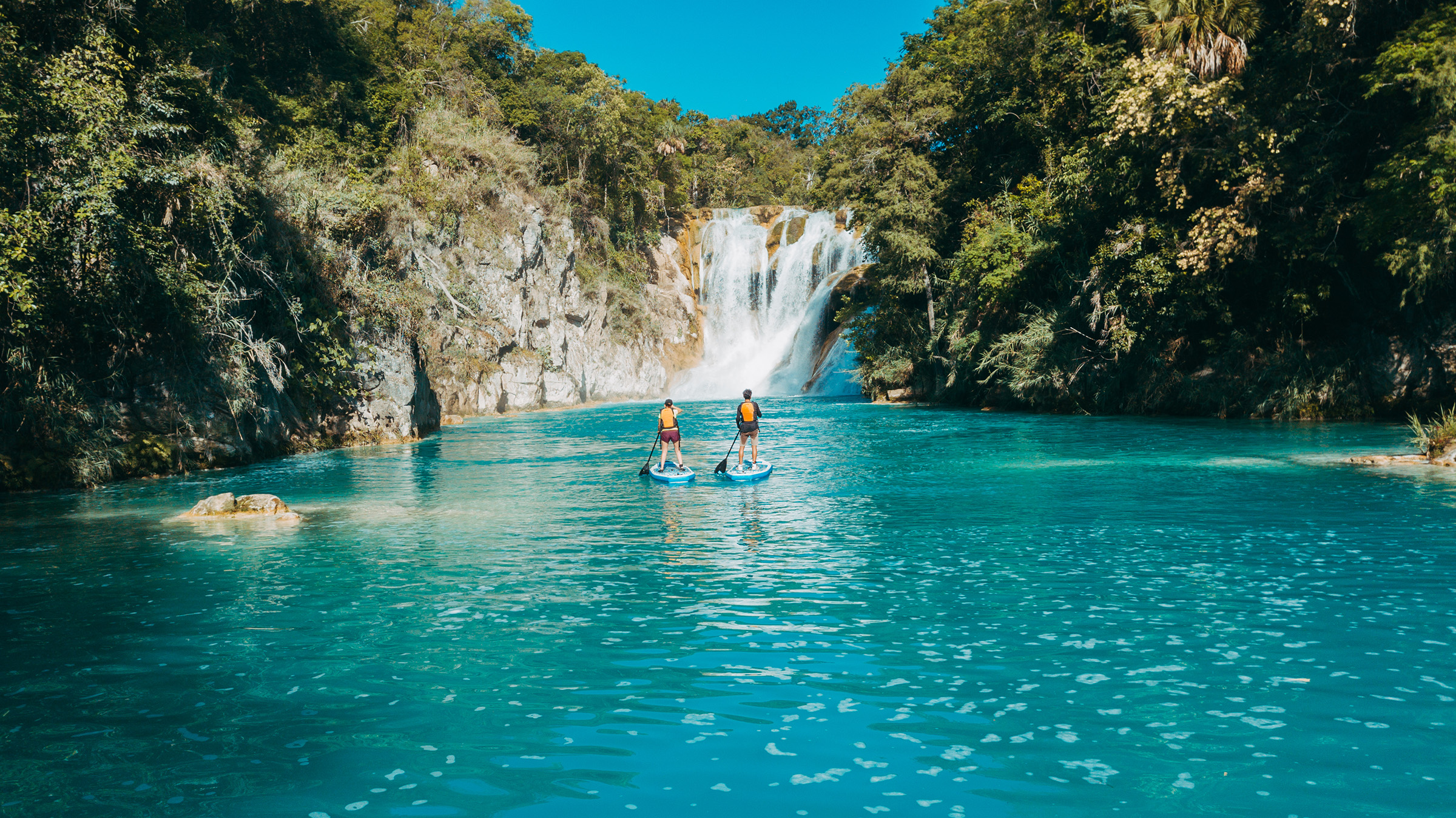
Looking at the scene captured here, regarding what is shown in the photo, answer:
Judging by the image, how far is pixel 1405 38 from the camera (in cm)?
2173

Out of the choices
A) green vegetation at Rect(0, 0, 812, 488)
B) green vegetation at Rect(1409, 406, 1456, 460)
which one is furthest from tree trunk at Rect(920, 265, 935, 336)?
green vegetation at Rect(1409, 406, 1456, 460)

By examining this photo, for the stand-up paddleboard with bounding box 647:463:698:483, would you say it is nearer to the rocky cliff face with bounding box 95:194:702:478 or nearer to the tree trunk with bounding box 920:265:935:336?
the rocky cliff face with bounding box 95:194:702:478

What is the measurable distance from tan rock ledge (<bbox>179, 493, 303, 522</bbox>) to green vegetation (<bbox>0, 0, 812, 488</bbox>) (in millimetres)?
4105

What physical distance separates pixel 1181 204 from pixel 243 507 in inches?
1066

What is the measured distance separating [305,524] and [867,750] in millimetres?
11712

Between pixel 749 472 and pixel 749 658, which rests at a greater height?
pixel 749 472

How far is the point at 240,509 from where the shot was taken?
15406 mm

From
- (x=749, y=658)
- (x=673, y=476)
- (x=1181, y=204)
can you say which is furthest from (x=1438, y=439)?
(x=749, y=658)

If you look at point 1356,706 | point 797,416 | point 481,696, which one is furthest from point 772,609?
point 797,416

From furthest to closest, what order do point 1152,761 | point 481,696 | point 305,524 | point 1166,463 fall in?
point 1166,463, point 305,524, point 481,696, point 1152,761

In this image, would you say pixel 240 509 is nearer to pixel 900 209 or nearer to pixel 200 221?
pixel 200 221

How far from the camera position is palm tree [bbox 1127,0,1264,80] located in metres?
26.3

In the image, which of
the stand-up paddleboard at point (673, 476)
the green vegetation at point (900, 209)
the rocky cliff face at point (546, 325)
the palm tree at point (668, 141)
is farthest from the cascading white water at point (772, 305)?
the stand-up paddleboard at point (673, 476)

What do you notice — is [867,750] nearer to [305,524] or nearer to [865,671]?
[865,671]
